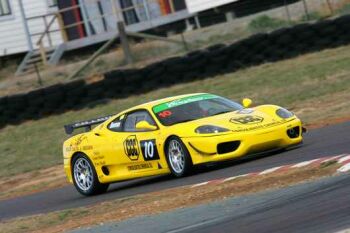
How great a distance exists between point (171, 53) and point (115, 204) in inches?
694

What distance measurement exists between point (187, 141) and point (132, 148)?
119 centimetres

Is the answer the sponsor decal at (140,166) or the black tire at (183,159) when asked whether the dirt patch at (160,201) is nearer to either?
the black tire at (183,159)

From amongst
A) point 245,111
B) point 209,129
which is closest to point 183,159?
point 209,129

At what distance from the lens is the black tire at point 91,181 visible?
14.9m

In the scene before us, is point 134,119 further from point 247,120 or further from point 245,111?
point 247,120

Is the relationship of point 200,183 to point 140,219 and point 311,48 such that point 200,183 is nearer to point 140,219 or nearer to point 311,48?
point 140,219

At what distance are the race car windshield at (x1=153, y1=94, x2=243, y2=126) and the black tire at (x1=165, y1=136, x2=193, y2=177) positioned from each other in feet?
1.37

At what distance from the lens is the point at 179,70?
25766 mm

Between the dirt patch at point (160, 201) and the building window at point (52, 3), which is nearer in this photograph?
the dirt patch at point (160, 201)

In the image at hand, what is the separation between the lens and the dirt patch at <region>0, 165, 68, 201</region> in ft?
58.9

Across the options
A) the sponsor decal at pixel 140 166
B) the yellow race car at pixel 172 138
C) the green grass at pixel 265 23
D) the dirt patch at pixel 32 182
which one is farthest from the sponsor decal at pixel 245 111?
the green grass at pixel 265 23

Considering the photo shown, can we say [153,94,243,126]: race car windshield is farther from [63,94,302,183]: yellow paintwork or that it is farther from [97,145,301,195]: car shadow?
[97,145,301,195]: car shadow

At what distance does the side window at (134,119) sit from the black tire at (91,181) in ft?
2.67

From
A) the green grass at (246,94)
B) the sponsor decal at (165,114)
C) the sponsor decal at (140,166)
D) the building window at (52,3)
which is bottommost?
the green grass at (246,94)
